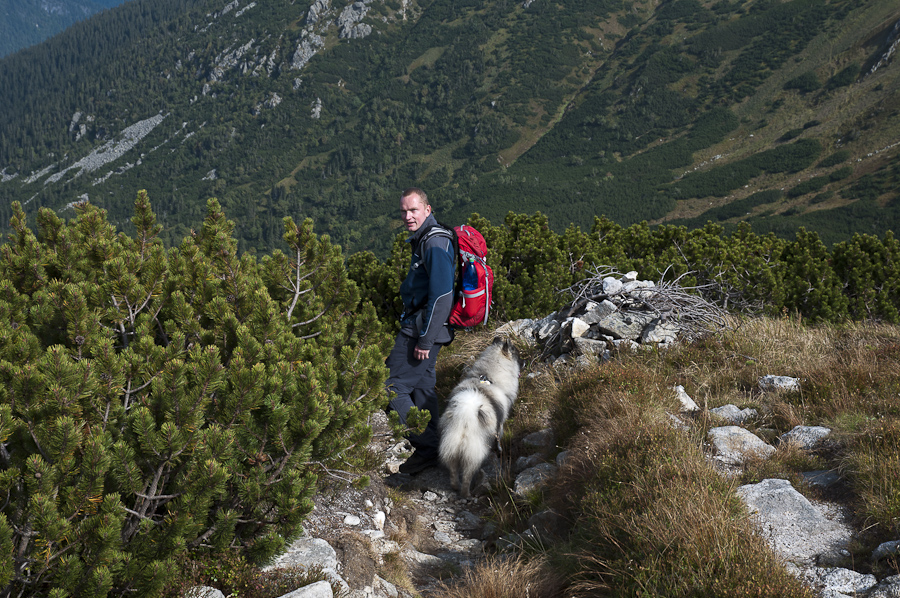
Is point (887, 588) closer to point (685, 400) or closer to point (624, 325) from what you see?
point (685, 400)

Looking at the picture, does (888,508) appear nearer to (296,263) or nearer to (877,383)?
(877,383)

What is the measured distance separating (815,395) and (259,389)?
5.01 m

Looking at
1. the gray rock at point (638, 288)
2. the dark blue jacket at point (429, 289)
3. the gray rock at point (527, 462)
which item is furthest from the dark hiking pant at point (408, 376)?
the gray rock at point (638, 288)

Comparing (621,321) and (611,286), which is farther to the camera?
(611,286)

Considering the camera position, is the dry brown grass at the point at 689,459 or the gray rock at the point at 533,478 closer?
the dry brown grass at the point at 689,459

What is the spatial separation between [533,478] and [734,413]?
6.69 feet

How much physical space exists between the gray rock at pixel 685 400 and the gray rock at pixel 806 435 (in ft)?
2.93

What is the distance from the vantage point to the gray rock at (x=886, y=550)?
118 inches

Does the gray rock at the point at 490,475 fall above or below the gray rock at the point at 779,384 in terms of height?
above

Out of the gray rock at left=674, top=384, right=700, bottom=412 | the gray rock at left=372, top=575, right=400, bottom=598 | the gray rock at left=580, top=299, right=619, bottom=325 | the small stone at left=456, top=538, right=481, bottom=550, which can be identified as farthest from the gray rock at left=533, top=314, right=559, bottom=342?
the gray rock at left=372, top=575, right=400, bottom=598

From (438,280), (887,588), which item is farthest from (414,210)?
(887,588)

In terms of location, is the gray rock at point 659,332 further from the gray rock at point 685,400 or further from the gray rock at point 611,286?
the gray rock at point 685,400

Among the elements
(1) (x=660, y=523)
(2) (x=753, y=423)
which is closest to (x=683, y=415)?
(2) (x=753, y=423)

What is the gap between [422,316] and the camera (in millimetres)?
5559
